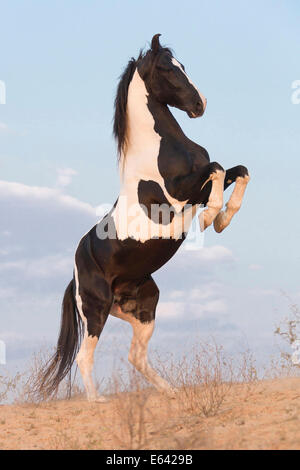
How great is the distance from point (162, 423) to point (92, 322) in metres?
1.98

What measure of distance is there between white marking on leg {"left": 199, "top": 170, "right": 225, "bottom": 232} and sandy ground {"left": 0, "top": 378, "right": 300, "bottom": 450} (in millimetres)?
1957

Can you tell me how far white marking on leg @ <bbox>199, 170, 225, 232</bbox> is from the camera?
6387 millimetres

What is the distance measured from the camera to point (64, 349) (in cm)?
780

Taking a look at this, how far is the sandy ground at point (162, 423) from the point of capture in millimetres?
4527

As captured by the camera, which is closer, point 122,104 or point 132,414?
point 132,414

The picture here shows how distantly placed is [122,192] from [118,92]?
1.22 metres

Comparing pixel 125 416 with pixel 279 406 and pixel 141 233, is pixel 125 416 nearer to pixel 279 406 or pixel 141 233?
pixel 279 406

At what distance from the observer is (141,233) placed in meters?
6.75

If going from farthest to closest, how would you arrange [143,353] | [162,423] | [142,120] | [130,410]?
[143,353]
[142,120]
[162,423]
[130,410]

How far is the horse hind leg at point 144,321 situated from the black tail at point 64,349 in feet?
2.63

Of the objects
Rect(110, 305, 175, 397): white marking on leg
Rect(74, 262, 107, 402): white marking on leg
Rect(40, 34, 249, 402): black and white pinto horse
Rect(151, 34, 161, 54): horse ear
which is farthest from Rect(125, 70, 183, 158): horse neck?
Rect(74, 262, 107, 402): white marking on leg

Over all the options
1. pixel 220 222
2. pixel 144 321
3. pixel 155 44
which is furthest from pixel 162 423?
pixel 155 44

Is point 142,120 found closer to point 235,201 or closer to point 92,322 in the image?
point 235,201
